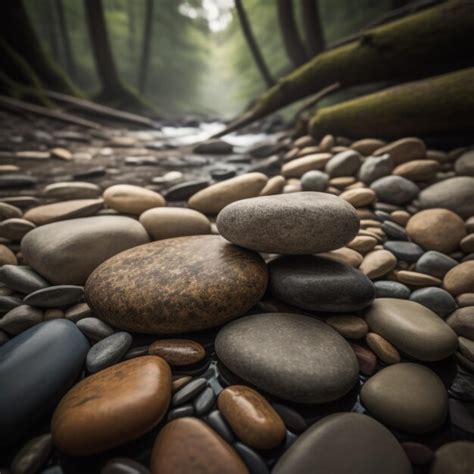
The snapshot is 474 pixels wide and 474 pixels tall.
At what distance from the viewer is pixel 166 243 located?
5.44ft

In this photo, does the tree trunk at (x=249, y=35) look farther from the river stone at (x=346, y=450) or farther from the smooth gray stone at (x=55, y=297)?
the river stone at (x=346, y=450)

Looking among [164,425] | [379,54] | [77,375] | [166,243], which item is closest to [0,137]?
[166,243]

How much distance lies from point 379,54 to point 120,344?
17.6 ft

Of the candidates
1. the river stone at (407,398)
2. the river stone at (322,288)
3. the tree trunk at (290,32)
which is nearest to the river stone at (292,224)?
the river stone at (322,288)

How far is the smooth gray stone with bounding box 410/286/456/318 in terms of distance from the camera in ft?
4.60

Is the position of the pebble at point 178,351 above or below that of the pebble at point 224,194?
below

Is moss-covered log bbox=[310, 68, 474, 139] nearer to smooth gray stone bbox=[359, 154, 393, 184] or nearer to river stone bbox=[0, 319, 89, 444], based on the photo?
smooth gray stone bbox=[359, 154, 393, 184]

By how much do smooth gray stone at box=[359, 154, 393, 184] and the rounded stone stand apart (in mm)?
650

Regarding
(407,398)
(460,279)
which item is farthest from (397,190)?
(407,398)

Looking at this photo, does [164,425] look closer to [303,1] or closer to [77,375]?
[77,375]

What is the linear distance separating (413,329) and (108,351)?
144 cm

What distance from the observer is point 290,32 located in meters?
6.90

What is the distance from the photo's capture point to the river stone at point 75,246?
1.50 metres

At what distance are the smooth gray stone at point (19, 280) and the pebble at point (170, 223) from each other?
0.74 metres
